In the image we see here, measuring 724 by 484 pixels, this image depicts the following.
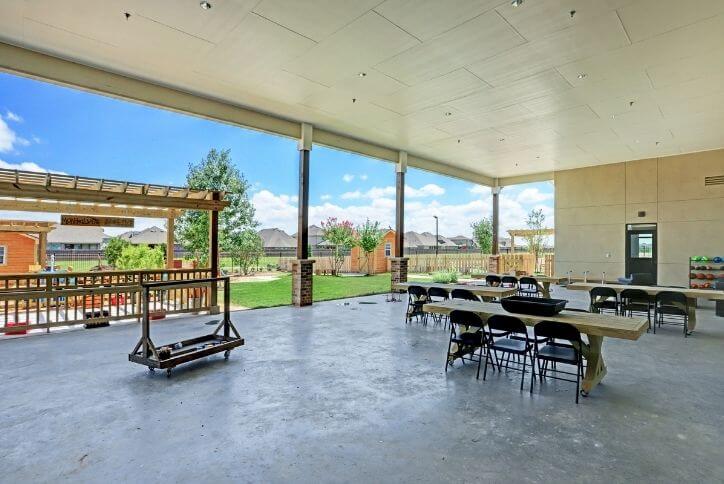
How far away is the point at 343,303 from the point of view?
365 inches

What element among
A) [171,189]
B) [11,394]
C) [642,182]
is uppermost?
[642,182]

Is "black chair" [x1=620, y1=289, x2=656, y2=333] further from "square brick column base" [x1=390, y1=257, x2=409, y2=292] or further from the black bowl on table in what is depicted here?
"square brick column base" [x1=390, y1=257, x2=409, y2=292]

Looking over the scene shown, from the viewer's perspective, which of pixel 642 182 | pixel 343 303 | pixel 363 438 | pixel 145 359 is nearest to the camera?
pixel 363 438

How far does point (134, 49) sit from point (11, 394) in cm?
447

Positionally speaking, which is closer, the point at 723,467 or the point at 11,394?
the point at 723,467

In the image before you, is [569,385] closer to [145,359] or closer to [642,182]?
[145,359]

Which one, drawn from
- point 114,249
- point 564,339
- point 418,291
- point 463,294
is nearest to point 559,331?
point 564,339

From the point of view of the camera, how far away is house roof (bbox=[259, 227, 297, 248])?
29297 mm

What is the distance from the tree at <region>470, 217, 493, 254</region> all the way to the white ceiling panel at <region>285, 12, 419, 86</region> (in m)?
14.9

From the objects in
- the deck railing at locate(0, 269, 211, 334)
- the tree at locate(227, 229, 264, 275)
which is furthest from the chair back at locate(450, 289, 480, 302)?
the tree at locate(227, 229, 264, 275)

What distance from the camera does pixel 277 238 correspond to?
30312mm

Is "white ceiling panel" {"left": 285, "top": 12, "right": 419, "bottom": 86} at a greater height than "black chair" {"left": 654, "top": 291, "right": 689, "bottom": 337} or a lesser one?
greater

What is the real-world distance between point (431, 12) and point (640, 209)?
10582 millimetres

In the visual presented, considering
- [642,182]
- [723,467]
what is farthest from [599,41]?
[642,182]
